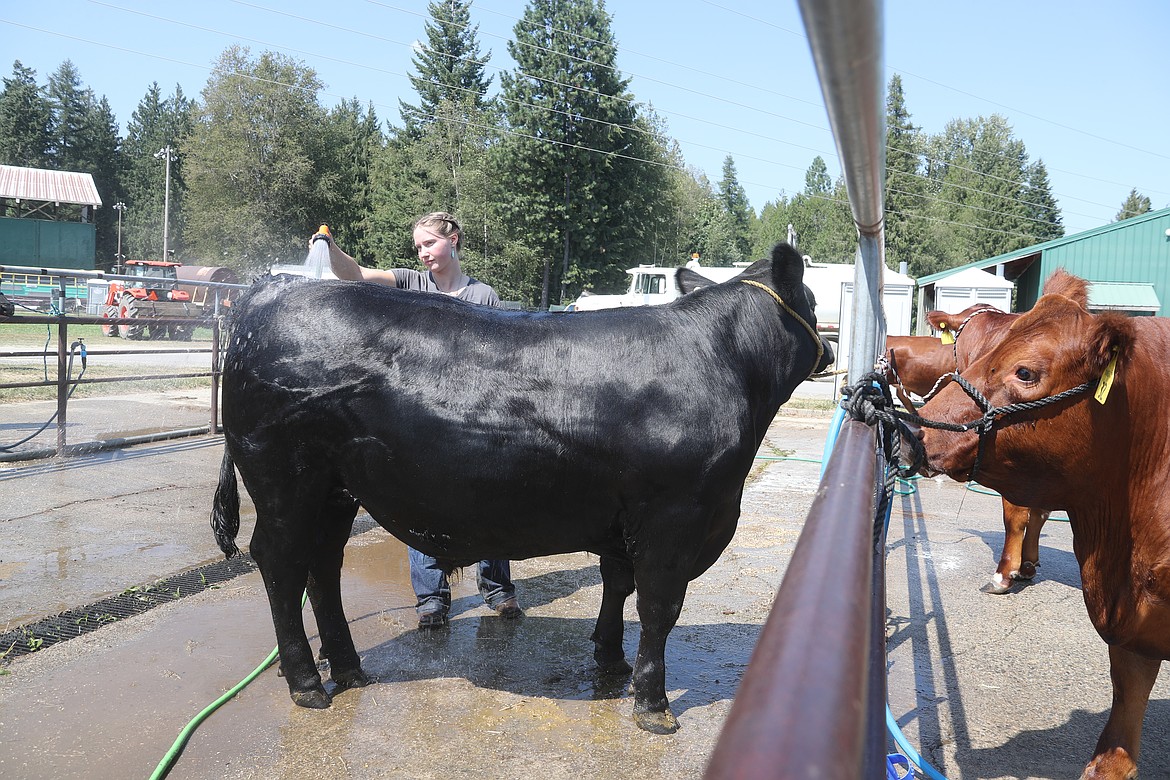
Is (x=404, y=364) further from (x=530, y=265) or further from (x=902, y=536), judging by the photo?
(x=530, y=265)

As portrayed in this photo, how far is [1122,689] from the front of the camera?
2.77 m

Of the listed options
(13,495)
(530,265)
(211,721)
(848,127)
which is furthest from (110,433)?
(530,265)

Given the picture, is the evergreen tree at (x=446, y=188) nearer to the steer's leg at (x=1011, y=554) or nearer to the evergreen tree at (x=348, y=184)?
the evergreen tree at (x=348, y=184)

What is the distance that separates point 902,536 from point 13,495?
7.36 meters

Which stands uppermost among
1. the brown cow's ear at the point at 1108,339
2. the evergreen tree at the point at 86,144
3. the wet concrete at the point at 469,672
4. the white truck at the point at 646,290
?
the evergreen tree at the point at 86,144

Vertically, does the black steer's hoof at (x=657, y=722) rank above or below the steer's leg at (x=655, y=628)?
below

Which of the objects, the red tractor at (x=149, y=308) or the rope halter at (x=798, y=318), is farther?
the red tractor at (x=149, y=308)

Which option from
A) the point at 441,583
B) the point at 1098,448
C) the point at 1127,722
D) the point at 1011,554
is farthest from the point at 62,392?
the point at 1127,722

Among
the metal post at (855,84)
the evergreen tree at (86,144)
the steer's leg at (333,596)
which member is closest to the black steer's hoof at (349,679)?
the steer's leg at (333,596)

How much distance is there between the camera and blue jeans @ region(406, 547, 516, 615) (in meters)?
4.42

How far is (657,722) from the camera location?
10.9ft

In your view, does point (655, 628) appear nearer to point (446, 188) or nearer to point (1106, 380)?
point (1106, 380)

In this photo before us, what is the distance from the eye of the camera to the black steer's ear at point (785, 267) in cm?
345

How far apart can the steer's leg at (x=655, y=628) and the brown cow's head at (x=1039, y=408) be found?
3.74ft
